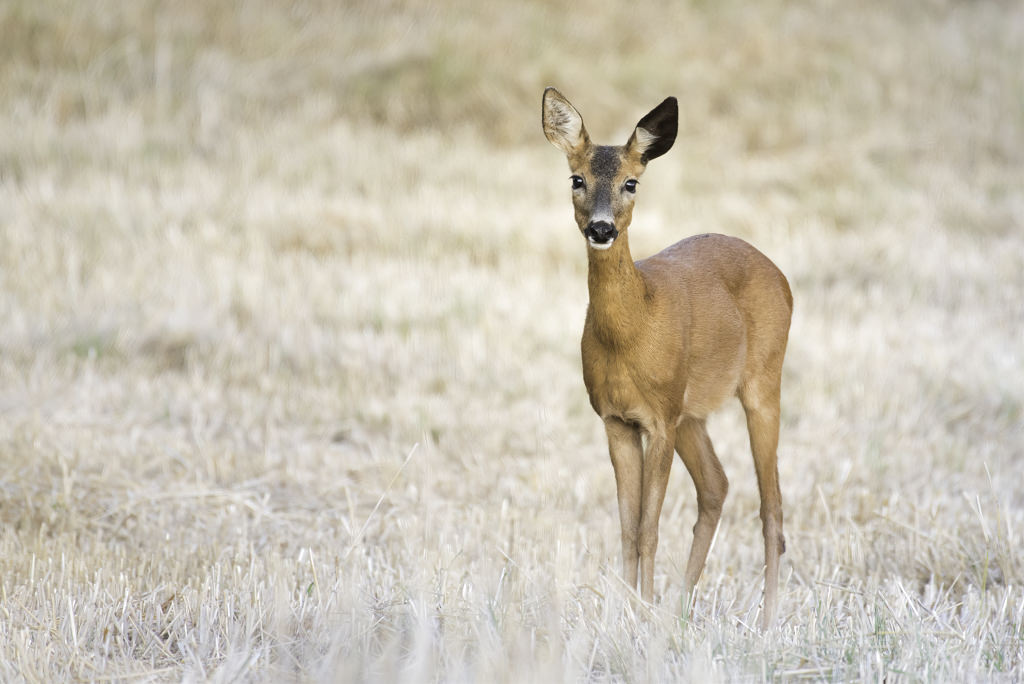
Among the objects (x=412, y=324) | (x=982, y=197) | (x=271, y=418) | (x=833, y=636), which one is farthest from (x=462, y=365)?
(x=982, y=197)

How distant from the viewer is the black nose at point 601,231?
13.5 ft

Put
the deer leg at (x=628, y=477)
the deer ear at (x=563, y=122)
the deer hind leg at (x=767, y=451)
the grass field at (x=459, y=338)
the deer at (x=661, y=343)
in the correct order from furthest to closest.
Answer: the deer hind leg at (x=767, y=451), the deer leg at (x=628, y=477), the deer ear at (x=563, y=122), the deer at (x=661, y=343), the grass field at (x=459, y=338)

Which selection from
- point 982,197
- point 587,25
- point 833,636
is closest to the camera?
point 833,636

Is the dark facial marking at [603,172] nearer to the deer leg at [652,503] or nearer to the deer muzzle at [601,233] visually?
the deer muzzle at [601,233]

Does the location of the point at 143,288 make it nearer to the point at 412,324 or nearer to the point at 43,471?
the point at 412,324

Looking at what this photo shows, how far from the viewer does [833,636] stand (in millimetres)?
4043

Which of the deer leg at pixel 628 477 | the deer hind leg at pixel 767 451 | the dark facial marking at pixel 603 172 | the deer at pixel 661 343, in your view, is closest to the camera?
the dark facial marking at pixel 603 172

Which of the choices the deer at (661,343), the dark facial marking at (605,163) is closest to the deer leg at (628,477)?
the deer at (661,343)

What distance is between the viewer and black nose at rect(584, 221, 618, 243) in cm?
413

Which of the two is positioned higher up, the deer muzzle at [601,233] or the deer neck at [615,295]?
the deer muzzle at [601,233]

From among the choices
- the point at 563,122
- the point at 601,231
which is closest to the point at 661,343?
the point at 601,231

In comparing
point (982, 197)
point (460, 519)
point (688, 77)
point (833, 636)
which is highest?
point (688, 77)

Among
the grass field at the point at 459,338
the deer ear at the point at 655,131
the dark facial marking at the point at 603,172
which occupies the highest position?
the deer ear at the point at 655,131

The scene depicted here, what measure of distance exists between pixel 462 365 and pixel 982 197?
731 centimetres
